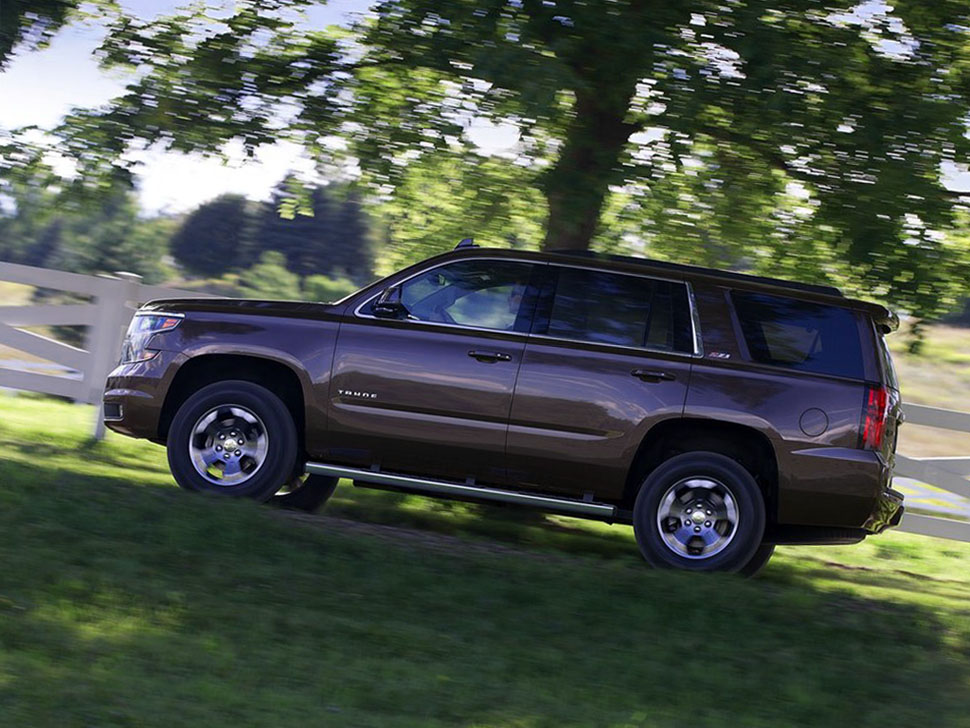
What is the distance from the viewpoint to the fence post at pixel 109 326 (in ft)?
38.9

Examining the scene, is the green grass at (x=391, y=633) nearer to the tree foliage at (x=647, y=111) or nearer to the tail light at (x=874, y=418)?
the tail light at (x=874, y=418)

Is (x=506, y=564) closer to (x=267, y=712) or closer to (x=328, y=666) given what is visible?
(x=328, y=666)

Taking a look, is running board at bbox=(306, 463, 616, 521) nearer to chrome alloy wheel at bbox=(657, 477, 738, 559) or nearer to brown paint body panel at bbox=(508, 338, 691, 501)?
brown paint body panel at bbox=(508, 338, 691, 501)

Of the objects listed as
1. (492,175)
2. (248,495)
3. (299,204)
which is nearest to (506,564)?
(248,495)

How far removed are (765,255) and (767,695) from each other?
266 inches

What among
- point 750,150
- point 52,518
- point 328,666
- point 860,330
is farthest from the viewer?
point 750,150

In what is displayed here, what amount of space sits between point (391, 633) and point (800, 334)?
3.59m

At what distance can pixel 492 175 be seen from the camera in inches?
472

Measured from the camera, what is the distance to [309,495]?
29.9 feet

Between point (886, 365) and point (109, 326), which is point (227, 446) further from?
point (886, 365)

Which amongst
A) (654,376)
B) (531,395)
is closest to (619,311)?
(654,376)

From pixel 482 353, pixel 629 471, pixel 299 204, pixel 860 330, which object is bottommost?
pixel 629 471

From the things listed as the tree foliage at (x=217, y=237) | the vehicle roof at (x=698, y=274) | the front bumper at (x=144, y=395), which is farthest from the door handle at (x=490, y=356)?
the tree foliage at (x=217, y=237)

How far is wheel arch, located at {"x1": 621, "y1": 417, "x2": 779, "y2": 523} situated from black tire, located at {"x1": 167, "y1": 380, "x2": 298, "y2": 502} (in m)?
2.31
